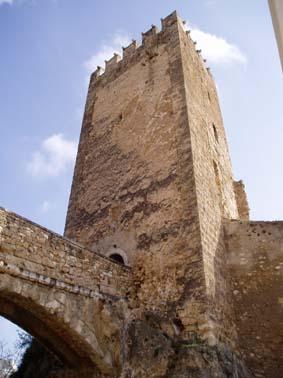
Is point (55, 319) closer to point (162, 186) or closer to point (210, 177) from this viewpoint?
point (162, 186)

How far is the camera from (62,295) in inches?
249

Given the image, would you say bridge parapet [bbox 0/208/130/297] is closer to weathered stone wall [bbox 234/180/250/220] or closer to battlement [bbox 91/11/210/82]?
weathered stone wall [bbox 234/180/250/220]

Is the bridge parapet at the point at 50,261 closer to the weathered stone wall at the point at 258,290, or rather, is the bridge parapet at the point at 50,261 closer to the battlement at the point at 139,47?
the weathered stone wall at the point at 258,290

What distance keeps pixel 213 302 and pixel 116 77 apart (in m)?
8.96

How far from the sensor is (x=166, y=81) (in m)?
10.6

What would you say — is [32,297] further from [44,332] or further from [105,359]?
[105,359]

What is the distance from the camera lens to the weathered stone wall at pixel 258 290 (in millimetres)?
7137

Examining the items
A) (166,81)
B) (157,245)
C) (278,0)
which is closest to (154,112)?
(166,81)

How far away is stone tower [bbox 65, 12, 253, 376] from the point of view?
7.24 metres

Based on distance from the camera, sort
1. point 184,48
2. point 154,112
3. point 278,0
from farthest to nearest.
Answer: point 184,48, point 154,112, point 278,0

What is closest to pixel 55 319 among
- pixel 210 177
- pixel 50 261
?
pixel 50 261

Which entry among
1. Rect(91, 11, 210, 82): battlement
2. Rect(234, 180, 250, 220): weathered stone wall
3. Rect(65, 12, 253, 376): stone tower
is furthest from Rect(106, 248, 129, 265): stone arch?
Rect(91, 11, 210, 82): battlement

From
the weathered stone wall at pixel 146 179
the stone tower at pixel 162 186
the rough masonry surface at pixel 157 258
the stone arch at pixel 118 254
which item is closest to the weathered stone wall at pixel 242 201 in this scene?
the stone tower at pixel 162 186

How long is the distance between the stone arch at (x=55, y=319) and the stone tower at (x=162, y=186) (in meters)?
0.88
